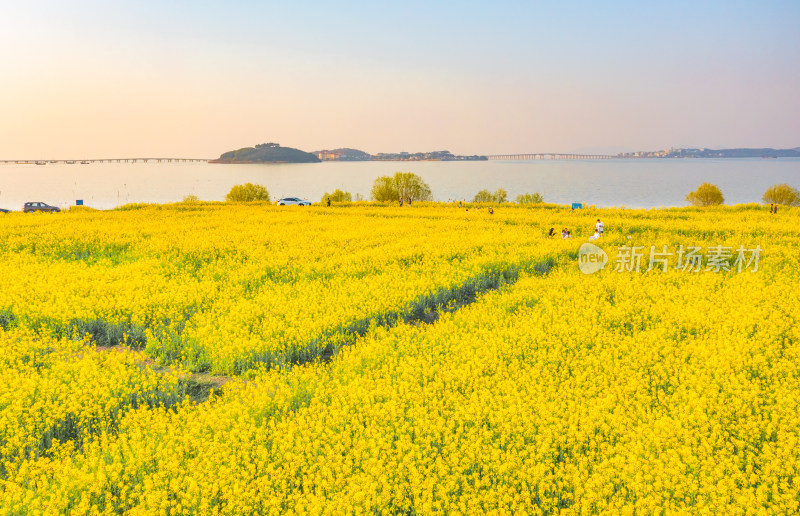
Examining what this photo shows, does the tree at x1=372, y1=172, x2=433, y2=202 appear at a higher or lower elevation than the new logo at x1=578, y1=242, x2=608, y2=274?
higher

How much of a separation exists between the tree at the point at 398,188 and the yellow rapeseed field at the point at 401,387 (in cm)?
6582

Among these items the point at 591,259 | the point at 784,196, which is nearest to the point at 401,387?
the point at 591,259

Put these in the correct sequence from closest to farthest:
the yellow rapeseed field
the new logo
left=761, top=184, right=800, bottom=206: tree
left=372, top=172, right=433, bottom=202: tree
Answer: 1. the yellow rapeseed field
2. the new logo
3. left=761, top=184, right=800, bottom=206: tree
4. left=372, top=172, right=433, bottom=202: tree

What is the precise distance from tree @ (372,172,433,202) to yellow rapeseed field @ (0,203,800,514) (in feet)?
216

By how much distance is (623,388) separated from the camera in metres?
8.72

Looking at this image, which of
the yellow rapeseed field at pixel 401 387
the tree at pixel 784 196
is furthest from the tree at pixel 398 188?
the yellow rapeseed field at pixel 401 387

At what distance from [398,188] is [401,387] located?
80272 millimetres

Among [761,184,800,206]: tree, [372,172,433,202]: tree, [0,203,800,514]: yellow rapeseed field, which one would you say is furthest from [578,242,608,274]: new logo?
[761,184,800,206]: tree

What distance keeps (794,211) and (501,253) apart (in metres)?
30.9

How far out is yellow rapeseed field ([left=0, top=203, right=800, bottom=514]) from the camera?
6.21m

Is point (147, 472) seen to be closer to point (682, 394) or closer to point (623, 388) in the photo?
point (623, 388)

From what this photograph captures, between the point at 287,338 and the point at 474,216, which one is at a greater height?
the point at 474,216

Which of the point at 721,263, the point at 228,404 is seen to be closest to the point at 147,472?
the point at 228,404

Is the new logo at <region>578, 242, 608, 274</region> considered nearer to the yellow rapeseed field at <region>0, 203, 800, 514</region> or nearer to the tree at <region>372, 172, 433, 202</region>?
the yellow rapeseed field at <region>0, 203, 800, 514</region>
